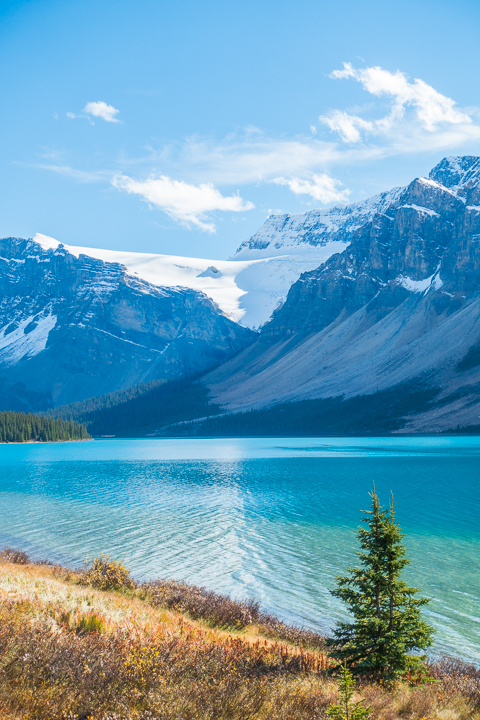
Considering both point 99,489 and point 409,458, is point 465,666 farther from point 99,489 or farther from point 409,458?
point 409,458

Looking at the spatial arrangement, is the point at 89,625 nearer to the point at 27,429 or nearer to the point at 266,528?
the point at 266,528

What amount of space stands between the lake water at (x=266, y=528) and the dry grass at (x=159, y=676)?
6.27 metres

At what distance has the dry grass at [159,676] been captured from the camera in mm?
8547

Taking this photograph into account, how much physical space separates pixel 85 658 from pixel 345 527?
27554 millimetres

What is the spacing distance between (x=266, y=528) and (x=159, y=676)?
27.3 meters

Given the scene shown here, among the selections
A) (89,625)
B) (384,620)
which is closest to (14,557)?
(89,625)

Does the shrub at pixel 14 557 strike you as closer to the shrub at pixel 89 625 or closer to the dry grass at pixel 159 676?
the dry grass at pixel 159 676

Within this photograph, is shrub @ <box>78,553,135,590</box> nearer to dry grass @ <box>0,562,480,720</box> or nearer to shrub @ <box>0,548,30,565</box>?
shrub @ <box>0,548,30,565</box>

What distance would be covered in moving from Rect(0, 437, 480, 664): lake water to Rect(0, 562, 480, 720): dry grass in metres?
6.27

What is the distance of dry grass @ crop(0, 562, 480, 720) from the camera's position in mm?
8547

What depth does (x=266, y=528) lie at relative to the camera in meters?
35.8

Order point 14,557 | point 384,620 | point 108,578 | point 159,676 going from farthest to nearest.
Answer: point 14,557
point 108,578
point 384,620
point 159,676

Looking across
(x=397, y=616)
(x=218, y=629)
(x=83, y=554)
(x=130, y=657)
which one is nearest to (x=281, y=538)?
(x=83, y=554)

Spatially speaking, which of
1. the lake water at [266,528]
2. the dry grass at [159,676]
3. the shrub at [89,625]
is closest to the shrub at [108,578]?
the lake water at [266,528]
